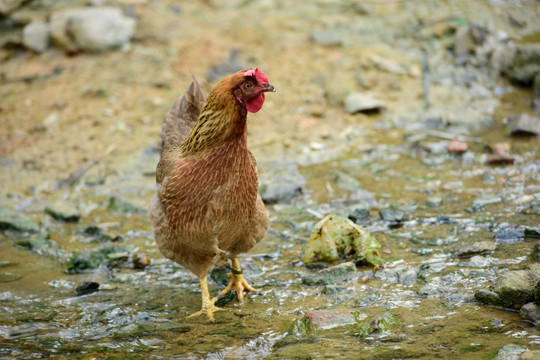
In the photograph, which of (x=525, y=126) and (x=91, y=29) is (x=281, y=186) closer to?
(x=525, y=126)

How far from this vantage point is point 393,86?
8.07 metres

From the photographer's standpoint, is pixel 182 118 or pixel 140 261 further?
pixel 182 118

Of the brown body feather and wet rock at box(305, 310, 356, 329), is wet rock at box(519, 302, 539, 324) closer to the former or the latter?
wet rock at box(305, 310, 356, 329)

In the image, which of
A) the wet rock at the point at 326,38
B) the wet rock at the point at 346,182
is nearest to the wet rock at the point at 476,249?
the wet rock at the point at 346,182

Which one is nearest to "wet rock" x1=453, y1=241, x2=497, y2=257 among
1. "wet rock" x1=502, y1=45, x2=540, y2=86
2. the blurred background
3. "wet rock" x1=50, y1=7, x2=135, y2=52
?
the blurred background

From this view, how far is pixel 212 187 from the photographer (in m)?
4.03

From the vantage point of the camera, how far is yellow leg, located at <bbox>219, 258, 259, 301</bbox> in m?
4.54

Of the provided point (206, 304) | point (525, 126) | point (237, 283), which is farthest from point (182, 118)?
point (525, 126)

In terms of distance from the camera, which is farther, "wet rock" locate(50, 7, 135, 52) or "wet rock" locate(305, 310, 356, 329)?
"wet rock" locate(50, 7, 135, 52)

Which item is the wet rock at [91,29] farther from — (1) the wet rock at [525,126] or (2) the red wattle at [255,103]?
(1) the wet rock at [525,126]

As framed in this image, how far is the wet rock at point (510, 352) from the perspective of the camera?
Answer: 2967 mm

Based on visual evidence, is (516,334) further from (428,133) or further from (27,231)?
(27,231)

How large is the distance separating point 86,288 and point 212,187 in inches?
60.1

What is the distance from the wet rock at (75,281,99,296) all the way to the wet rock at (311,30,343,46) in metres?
5.43
